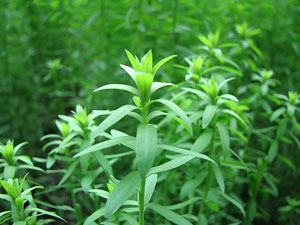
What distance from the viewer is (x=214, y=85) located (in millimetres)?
1430

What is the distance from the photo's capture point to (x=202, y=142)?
1397mm

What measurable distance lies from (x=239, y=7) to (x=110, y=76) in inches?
56.8

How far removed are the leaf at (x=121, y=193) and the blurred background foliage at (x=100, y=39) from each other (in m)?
1.77

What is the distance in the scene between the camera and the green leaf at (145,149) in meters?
0.94

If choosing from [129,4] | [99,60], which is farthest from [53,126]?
[129,4]

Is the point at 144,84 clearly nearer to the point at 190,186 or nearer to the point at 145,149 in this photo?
the point at 145,149

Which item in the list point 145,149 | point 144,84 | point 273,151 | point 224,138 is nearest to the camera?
point 145,149

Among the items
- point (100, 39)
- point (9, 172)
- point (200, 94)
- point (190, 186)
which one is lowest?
point (190, 186)

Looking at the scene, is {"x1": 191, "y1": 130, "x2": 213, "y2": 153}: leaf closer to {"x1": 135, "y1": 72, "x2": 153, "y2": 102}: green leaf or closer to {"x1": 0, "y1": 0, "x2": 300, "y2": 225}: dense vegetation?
{"x1": 0, "y1": 0, "x2": 300, "y2": 225}: dense vegetation

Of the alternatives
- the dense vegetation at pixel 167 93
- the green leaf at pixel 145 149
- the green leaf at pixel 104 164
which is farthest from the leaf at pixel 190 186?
the green leaf at pixel 145 149

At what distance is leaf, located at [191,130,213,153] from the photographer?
4.48 ft

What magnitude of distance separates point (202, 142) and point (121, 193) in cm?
53

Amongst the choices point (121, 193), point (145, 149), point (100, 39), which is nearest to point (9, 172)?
point (121, 193)

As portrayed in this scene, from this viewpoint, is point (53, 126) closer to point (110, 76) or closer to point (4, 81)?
point (4, 81)
